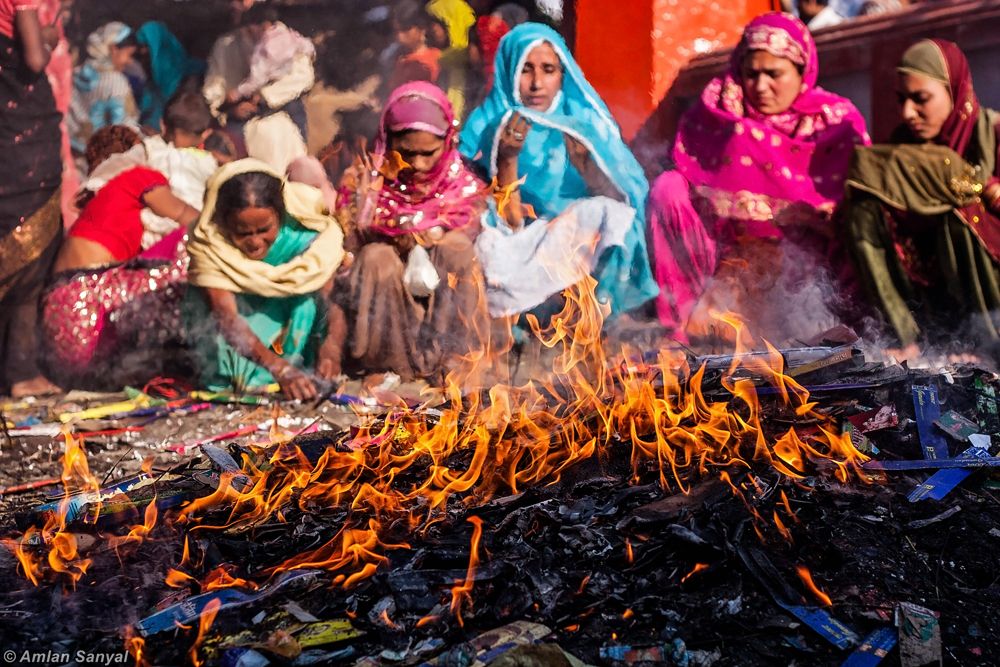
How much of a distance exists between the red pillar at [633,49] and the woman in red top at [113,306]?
12.1 feet

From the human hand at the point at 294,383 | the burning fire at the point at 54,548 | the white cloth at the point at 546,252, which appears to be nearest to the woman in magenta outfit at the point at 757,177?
the white cloth at the point at 546,252

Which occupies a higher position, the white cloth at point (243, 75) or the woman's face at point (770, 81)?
the white cloth at point (243, 75)

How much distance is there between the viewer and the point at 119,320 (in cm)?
756

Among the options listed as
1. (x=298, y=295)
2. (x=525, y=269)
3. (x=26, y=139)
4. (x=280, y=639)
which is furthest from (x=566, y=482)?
(x=26, y=139)

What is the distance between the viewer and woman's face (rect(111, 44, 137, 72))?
8406mm

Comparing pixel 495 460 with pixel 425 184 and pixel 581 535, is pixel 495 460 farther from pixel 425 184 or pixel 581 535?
pixel 425 184

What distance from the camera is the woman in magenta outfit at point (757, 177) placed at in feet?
23.6

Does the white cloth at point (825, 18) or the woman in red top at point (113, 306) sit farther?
the white cloth at point (825, 18)

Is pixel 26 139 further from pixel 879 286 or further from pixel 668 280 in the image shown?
pixel 879 286

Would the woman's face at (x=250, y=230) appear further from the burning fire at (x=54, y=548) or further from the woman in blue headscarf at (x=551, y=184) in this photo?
the burning fire at (x=54, y=548)

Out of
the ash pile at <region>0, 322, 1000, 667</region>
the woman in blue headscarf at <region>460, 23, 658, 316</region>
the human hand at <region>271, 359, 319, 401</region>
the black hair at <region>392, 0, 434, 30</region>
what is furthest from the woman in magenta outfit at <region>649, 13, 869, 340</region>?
the human hand at <region>271, 359, 319, 401</region>

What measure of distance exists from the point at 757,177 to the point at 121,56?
18.8 ft

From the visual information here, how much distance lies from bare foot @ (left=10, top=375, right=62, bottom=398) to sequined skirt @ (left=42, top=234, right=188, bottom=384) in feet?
0.50

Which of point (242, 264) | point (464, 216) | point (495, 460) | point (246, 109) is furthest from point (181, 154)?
point (495, 460)
